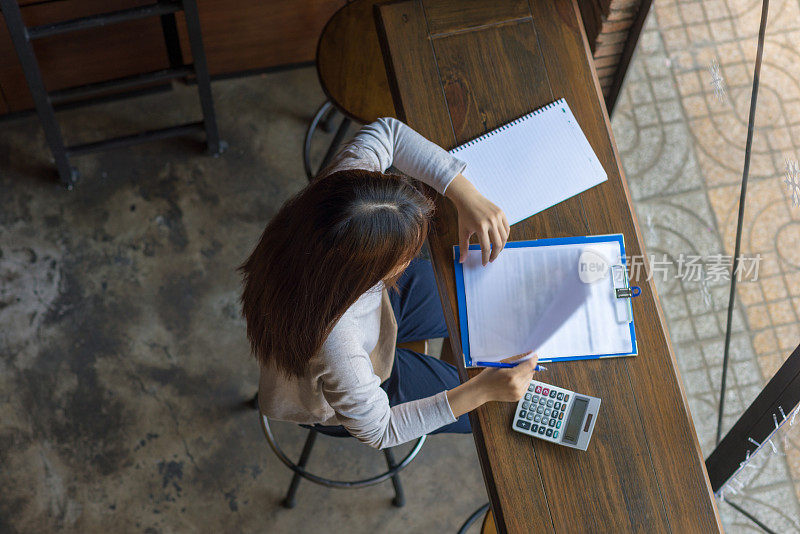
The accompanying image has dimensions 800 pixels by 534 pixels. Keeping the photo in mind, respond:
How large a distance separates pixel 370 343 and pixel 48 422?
54.1 inches

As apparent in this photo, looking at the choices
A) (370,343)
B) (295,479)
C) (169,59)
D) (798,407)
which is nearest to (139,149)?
(169,59)

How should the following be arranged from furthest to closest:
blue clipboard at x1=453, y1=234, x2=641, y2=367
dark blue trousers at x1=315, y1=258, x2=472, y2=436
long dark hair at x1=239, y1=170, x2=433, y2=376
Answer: dark blue trousers at x1=315, y1=258, x2=472, y2=436 < blue clipboard at x1=453, y1=234, x2=641, y2=367 < long dark hair at x1=239, y1=170, x2=433, y2=376

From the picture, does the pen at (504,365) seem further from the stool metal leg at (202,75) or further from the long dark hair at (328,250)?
the stool metal leg at (202,75)

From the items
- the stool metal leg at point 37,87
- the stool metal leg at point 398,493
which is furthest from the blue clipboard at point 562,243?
the stool metal leg at point 37,87

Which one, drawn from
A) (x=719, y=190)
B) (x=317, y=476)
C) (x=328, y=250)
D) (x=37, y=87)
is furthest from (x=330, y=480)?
(x=37, y=87)

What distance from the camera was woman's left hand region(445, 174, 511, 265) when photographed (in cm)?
164

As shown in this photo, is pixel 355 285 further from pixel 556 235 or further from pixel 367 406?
pixel 556 235

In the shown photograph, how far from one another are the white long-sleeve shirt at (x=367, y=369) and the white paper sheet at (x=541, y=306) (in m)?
0.18

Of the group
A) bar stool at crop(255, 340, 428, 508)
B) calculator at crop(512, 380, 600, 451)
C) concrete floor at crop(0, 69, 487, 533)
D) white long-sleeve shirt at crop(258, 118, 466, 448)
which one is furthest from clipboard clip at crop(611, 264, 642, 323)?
concrete floor at crop(0, 69, 487, 533)

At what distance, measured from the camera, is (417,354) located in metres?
2.01

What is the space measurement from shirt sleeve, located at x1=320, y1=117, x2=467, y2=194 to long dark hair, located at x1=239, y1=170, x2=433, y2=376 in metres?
0.25

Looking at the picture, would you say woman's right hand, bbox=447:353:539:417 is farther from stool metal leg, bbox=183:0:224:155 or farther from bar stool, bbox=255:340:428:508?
stool metal leg, bbox=183:0:224:155

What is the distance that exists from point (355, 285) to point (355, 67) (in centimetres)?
101

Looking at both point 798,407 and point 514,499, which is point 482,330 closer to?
point 514,499
